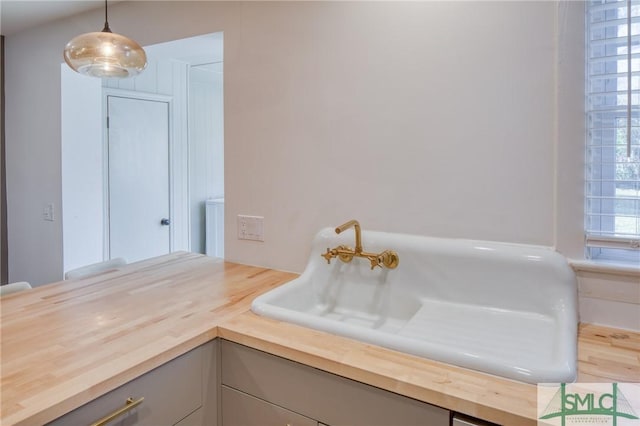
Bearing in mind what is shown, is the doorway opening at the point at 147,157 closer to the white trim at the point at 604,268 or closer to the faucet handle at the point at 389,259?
the faucet handle at the point at 389,259

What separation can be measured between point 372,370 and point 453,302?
0.56m

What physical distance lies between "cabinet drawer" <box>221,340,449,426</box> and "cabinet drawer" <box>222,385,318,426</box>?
0.05 feet

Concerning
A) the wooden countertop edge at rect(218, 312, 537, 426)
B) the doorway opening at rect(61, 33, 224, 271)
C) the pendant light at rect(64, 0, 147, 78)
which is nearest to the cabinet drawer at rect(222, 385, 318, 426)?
the wooden countertop edge at rect(218, 312, 537, 426)

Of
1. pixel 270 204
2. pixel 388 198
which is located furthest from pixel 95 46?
pixel 388 198

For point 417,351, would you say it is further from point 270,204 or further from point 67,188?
point 67,188

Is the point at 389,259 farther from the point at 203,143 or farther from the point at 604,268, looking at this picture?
the point at 203,143

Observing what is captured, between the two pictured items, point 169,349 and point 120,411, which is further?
point 169,349

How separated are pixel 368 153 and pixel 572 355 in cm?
91

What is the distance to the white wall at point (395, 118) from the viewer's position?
1231 mm

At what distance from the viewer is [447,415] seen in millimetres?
807

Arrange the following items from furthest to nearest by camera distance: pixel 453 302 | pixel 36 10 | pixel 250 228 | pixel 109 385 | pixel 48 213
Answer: pixel 48 213, pixel 36 10, pixel 250 228, pixel 453 302, pixel 109 385

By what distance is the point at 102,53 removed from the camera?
1.36m

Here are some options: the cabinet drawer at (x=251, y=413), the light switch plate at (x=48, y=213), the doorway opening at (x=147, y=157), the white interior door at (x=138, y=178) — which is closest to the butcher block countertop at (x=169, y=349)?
the cabinet drawer at (x=251, y=413)

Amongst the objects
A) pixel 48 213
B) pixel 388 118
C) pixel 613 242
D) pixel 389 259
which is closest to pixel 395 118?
pixel 388 118
